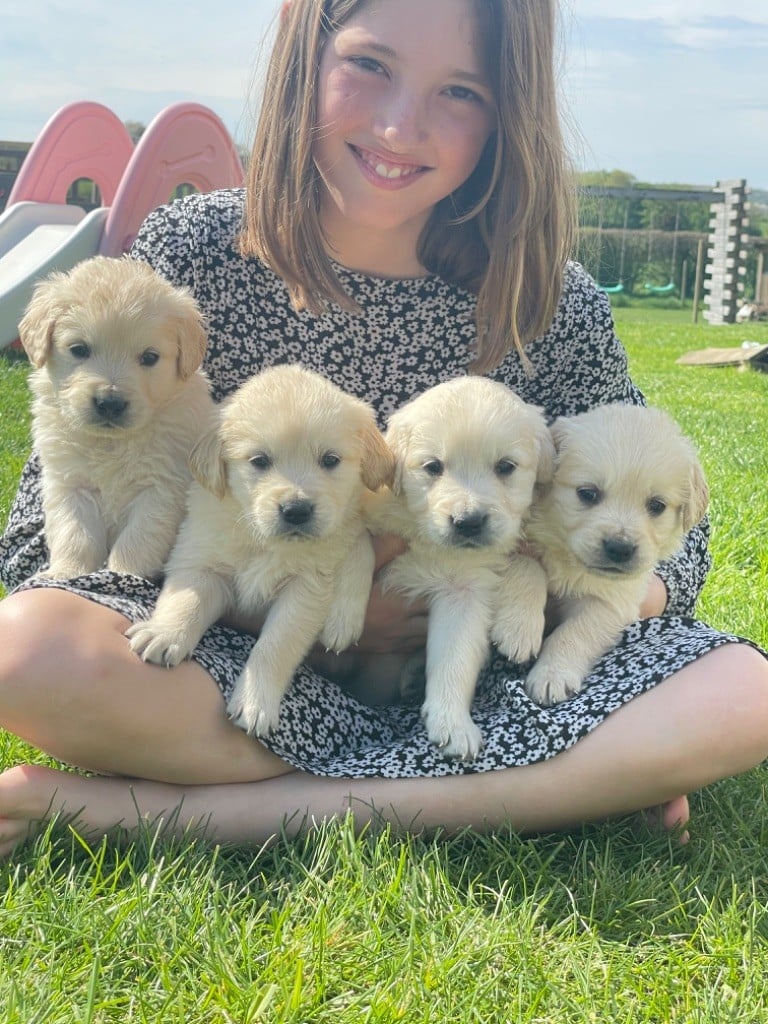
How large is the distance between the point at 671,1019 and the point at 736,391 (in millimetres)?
9012

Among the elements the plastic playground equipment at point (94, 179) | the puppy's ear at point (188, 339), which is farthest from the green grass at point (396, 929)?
the plastic playground equipment at point (94, 179)

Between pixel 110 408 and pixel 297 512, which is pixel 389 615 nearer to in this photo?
Answer: pixel 297 512

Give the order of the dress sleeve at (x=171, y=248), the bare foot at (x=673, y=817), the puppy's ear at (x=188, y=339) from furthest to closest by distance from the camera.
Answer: the dress sleeve at (x=171, y=248) → the puppy's ear at (x=188, y=339) → the bare foot at (x=673, y=817)

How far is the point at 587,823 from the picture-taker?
243 cm

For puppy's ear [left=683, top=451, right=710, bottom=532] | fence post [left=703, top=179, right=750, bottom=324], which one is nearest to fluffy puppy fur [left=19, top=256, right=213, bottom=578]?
puppy's ear [left=683, top=451, right=710, bottom=532]

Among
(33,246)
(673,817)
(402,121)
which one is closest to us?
(673,817)

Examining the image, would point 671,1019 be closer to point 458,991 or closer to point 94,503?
point 458,991

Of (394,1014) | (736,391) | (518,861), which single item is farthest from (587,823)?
(736,391)

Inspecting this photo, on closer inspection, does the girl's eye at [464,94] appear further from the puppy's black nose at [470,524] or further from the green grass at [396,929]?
the green grass at [396,929]

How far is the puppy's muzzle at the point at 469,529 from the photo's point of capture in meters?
2.33

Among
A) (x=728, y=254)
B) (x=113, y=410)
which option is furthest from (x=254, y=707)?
(x=728, y=254)

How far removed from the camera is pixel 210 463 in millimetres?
2402

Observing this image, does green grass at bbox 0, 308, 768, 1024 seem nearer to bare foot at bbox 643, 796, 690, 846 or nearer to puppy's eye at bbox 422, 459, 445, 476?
bare foot at bbox 643, 796, 690, 846

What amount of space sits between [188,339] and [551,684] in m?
1.20
